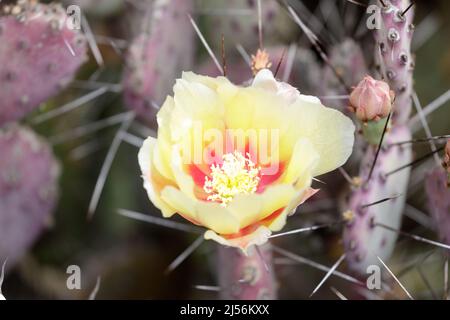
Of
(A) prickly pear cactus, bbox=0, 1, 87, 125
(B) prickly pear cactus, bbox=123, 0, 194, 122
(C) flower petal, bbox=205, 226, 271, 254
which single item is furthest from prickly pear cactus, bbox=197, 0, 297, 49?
(C) flower petal, bbox=205, 226, 271, 254

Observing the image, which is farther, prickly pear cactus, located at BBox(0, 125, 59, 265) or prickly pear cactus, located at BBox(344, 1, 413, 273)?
prickly pear cactus, located at BBox(0, 125, 59, 265)

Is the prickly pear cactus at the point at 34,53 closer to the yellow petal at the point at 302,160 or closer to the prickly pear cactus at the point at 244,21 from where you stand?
the prickly pear cactus at the point at 244,21

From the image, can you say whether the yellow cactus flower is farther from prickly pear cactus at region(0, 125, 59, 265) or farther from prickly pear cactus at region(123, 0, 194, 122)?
prickly pear cactus at region(0, 125, 59, 265)

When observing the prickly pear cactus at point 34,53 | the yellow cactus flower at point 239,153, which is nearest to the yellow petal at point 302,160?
the yellow cactus flower at point 239,153

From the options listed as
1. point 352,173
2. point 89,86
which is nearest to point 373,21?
point 352,173

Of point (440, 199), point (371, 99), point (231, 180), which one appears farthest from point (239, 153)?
point (440, 199)

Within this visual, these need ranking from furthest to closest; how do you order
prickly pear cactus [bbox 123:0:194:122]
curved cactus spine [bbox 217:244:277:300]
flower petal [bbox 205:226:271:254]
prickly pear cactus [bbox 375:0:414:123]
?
1. prickly pear cactus [bbox 123:0:194:122]
2. curved cactus spine [bbox 217:244:277:300]
3. prickly pear cactus [bbox 375:0:414:123]
4. flower petal [bbox 205:226:271:254]
